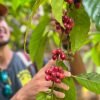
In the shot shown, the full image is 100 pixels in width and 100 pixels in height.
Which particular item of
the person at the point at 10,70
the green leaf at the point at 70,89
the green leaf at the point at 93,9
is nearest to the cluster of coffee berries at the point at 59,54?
the green leaf at the point at 70,89

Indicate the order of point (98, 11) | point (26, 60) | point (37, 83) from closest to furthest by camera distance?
1. point (98, 11)
2. point (37, 83)
3. point (26, 60)

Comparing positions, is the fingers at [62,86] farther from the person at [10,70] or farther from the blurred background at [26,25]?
the person at [10,70]

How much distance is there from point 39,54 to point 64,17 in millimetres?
375

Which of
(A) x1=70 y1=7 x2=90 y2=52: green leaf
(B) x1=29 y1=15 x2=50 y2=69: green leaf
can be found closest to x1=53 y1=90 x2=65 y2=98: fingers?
(A) x1=70 y1=7 x2=90 y2=52: green leaf

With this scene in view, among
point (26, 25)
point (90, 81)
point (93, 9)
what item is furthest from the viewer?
point (26, 25)

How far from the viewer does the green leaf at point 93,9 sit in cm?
63

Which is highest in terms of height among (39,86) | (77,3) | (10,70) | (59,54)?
(77,3)

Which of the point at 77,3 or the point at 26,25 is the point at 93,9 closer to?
the point at 77,3

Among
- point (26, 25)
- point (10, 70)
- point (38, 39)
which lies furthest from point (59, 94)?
point (10, 70)

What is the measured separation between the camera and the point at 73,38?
2.52 ft

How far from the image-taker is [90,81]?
0.75 meters

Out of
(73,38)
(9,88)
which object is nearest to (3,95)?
(9,88)

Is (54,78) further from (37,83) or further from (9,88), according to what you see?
(9,88)

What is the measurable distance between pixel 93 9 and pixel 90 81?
18 centimetres
